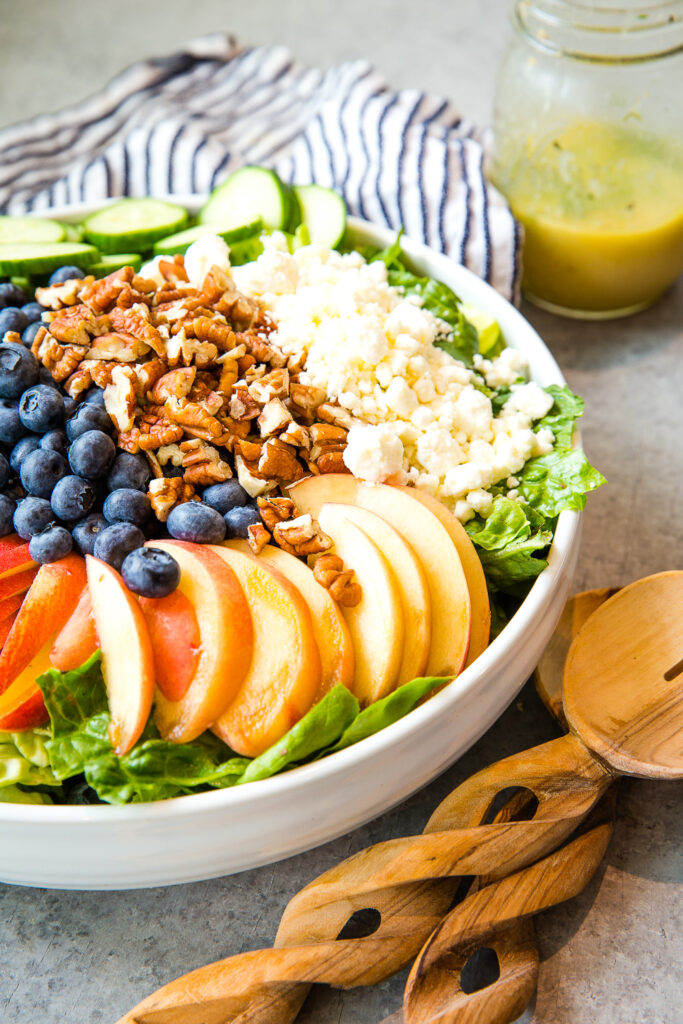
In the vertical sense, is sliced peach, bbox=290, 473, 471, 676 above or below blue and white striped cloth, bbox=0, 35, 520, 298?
below

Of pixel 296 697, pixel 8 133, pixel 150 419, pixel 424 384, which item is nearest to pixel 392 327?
pixel 424 384

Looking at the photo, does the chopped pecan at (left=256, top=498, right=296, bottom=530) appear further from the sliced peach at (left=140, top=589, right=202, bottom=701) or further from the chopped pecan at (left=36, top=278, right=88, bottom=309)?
the chopped pecan at (left=36, top=278, right=88, bottom=309)

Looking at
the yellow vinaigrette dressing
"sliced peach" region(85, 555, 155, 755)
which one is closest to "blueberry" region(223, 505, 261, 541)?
"sliced peach" region(85, 555, 155, 755)

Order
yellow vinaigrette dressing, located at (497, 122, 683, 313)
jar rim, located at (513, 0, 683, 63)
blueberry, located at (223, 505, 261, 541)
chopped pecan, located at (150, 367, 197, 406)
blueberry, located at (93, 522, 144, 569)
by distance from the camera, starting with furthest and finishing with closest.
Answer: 1. yellow vinaigrette dressing, located at (497, 122, 683, 313)
2. jar rim, located at (513, 0, 683, 63)
3. chopped pecan, located at (150, 367, 197, 406)
4. blueberry, located at (223, 505, 261, 541)
5. blueberry, located at (93, 522, 144, 569)

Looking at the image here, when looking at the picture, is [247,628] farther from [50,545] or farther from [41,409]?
[41,409]

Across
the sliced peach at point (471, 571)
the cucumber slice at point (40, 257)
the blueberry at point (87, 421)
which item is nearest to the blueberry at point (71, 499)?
the blueberry at point (87, 421)

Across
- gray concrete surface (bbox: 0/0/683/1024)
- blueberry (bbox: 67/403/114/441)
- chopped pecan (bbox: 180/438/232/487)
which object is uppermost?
blueberry (bbox: 67/403/114/441)
